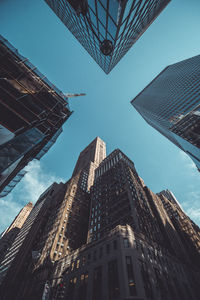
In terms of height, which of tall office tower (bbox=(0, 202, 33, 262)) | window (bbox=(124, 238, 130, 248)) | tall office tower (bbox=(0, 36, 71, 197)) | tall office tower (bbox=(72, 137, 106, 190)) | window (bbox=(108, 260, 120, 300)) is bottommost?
window (bbox=(108, 260, 120, 300))

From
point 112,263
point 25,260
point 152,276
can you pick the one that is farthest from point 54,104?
point 25,260

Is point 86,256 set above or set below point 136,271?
above

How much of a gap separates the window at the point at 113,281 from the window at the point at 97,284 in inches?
92.3

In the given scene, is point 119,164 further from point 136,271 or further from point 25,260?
point 25,260

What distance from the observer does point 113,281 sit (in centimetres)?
2353

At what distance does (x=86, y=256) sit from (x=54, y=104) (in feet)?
124

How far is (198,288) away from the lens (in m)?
35.5

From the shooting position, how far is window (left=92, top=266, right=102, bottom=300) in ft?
77.7

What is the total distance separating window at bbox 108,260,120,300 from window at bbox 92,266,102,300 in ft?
7.69

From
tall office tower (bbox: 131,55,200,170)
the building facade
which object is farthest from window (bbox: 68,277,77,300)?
tall office tower (bbox: 131,55,200,170)

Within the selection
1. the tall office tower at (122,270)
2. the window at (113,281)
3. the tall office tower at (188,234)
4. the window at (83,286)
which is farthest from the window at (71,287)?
the tall office tower at (188,234)

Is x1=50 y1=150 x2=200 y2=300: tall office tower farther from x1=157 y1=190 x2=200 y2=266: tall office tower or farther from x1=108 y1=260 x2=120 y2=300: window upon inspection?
x1=157 y1=190 x2=200 y2=266: tall office tower

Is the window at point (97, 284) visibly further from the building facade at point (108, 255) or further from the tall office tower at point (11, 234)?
the tall office tower at point (11, 234)

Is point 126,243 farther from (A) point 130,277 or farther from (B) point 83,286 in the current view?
(B) point 83,286
